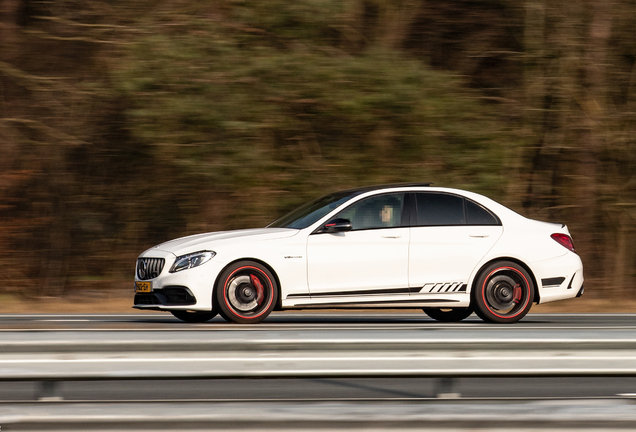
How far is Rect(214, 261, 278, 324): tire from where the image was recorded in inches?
360

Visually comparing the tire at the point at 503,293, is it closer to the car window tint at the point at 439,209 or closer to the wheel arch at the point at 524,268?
the wheel arch at the point at 524,268

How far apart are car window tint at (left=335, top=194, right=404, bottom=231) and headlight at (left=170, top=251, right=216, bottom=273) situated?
1.44 m

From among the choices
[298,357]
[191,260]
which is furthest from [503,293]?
[298,357]

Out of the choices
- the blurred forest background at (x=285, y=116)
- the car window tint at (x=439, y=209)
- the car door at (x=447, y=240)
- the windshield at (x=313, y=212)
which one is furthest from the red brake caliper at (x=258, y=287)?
the blurred forest background at (x=285, y=116)

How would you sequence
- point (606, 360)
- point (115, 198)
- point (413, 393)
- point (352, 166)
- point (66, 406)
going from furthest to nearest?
1. point (115, 198)
2. point (352, 166)
3. point (413, 393)
4. point (606, 360)
5. point (66, 406)

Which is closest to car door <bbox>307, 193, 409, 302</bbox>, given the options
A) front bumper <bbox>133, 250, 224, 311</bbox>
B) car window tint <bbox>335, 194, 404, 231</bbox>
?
car window tint <bbox>335, 194, 404, 231</bbox>

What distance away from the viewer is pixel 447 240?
9.59m

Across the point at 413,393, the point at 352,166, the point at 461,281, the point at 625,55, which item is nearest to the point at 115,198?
the point at 352,166

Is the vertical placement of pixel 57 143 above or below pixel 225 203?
above

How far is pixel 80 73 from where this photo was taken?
54.5 ft

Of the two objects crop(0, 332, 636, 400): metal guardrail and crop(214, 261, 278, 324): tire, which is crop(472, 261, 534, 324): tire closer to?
crop(214, 261, 278, 324): tire

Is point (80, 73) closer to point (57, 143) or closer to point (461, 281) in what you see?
point (57, 143)

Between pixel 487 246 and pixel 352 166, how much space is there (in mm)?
6089

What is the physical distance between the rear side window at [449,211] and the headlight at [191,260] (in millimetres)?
2285
